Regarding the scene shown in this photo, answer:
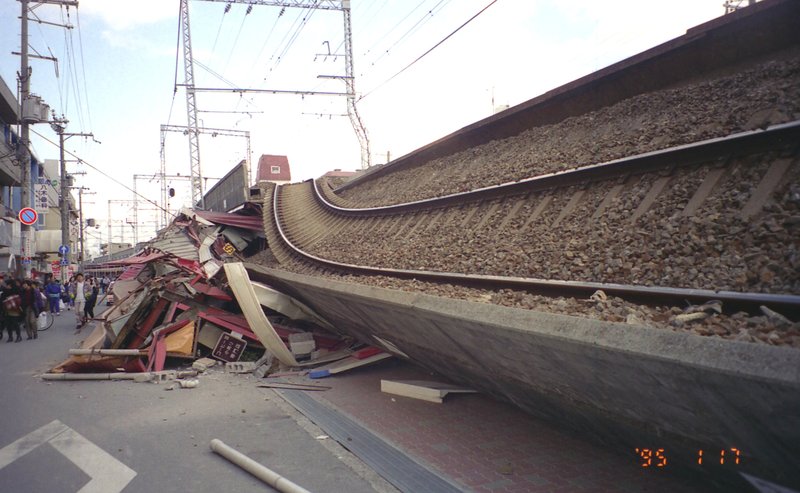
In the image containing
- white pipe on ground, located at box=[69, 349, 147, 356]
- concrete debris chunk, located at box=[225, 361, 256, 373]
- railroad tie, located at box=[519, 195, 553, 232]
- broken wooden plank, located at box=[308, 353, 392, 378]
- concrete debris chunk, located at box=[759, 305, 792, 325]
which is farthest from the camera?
concrete debris chunk, located at box=[225, 361, 256, 373]

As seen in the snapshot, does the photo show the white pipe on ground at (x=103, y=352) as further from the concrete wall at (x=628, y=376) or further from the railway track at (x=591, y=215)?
the concrete wall at (x=628, y=376)

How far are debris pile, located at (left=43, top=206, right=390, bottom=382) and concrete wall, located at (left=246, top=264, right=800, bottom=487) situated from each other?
4.27m

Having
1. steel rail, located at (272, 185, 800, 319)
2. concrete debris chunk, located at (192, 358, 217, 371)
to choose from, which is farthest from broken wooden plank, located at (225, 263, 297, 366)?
steel rail, located at (272, 185, 800, 319)

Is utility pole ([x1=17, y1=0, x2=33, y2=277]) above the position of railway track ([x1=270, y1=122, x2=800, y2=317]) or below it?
above

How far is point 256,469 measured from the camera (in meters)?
4.86

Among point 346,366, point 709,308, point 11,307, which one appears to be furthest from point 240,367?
point 11,307

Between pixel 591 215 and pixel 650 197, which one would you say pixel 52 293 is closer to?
pixel 591 215

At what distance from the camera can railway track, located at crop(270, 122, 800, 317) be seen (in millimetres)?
4285

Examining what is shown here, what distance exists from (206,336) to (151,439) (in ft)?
16.1

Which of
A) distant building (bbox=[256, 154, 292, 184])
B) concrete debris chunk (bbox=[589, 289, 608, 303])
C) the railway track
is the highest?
distant building (bbox=[256, 154, 292, 184])

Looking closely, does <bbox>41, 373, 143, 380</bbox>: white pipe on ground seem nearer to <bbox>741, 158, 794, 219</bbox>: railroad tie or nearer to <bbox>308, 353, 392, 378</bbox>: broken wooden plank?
<bbox>308, 353, 392, 378</bbox>: broken wooden plank

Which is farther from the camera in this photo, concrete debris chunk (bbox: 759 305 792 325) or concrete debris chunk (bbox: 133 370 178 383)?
concrete debris chunk (bbox: 133 370 178 383)

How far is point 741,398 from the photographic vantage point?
2457 mm

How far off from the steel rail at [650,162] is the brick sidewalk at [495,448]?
2.84m
